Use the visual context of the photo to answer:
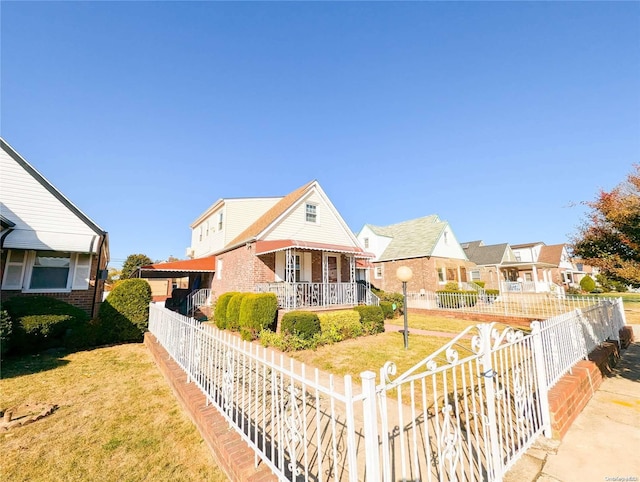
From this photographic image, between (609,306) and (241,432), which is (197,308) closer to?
(241,432)

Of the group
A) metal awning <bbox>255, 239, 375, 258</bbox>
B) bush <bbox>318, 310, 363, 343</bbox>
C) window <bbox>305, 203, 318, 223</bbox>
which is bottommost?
bush <bbox>318, 310, 363, 343</bbox>

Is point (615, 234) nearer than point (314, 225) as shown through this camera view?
Yes

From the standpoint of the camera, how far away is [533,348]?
12.9ft

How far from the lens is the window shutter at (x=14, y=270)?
1039 centimetres

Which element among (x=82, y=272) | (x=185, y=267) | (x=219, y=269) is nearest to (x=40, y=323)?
(x=82, y=272)

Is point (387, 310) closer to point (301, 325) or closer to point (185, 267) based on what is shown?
point (301, 325)

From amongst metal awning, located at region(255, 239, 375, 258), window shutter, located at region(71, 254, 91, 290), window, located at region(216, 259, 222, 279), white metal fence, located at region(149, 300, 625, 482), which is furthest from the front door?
window shutter, located at region(71, 254, 91, 290)

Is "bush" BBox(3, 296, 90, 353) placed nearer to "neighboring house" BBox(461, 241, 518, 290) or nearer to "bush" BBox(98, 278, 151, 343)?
"bush" BBox(98, 278, 151, 343)

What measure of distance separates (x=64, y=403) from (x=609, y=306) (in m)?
14.4

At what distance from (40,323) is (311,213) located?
13293mm

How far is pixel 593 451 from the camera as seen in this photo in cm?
352

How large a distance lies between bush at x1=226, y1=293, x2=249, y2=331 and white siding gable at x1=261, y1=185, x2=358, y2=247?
4.04 metres

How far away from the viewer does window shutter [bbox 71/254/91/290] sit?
38.1ft

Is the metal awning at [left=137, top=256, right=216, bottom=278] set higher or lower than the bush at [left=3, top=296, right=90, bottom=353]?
higher
